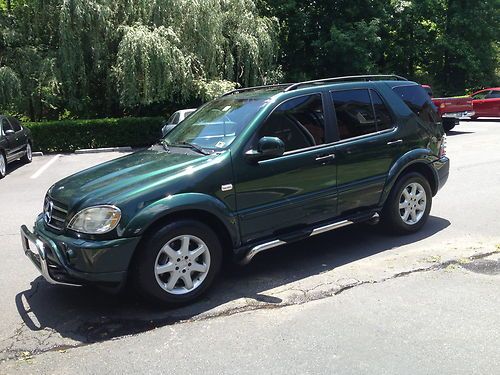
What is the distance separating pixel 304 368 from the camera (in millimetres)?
3213

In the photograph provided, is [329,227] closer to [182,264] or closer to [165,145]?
[182,264]

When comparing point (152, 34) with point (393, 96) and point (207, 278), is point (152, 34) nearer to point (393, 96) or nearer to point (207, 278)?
point (393, 96)

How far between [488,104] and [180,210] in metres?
21.3

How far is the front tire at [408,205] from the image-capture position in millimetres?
5695

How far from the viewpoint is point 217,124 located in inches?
197

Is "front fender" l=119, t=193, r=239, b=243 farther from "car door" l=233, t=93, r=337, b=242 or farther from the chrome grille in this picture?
the chrome grille

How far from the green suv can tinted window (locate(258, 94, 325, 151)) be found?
11mm

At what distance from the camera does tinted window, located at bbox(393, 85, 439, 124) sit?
5984 mm

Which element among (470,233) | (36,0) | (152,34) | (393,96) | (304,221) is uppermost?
(36,0)

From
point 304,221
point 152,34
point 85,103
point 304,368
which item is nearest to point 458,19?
point 152,34

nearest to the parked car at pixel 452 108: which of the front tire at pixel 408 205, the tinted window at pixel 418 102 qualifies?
the tinted window at pixel 418 102

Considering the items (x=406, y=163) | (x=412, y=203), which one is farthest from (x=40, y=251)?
(x=412, y=203)

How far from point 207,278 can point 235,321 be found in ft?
1.76

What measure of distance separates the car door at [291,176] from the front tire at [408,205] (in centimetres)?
95
